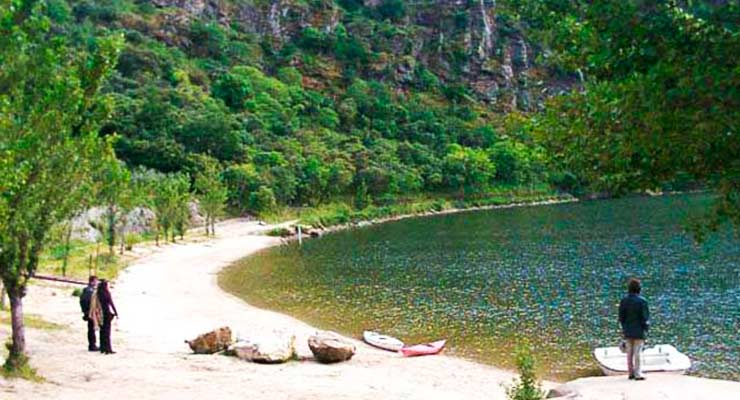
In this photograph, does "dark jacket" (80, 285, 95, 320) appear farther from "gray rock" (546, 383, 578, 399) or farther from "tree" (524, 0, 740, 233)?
"tree" (524, 0, 740, 233)

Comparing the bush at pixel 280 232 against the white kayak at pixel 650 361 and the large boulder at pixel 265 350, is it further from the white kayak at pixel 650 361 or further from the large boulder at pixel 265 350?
the white kayak at pixel 650 361

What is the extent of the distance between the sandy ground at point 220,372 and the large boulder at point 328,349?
35 centimetres

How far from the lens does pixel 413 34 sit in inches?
7451

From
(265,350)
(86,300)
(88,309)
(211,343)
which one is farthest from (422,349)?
(86,300)

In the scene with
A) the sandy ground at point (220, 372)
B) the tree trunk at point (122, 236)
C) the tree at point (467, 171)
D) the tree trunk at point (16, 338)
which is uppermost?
the tree at point (467, 171)

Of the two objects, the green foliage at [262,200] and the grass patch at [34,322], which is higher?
the green foliage at [262,200]

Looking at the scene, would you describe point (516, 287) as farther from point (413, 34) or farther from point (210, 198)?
point (413, 34)

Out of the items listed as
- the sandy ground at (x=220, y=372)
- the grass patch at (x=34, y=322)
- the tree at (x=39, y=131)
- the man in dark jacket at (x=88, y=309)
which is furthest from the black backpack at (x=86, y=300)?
the grass patch at (x=34, y=322)

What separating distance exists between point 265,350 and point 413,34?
173 meters

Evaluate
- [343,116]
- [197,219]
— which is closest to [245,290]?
[197,219]

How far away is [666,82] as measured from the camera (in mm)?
7574

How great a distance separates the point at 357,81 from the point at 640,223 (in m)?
91.6

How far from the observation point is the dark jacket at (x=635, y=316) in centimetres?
1700

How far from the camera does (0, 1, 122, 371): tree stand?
16844mm
